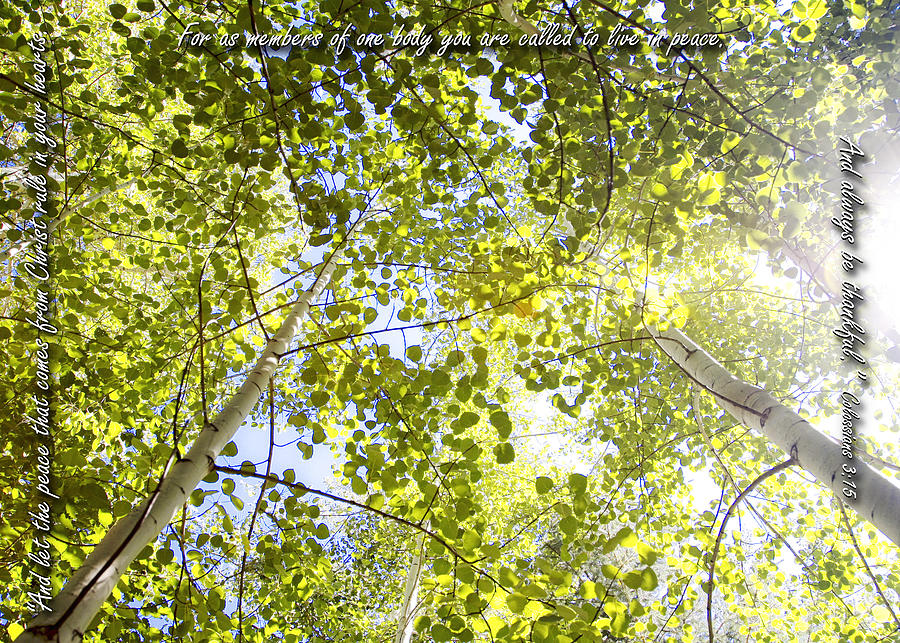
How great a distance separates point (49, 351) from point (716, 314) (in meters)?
5.66

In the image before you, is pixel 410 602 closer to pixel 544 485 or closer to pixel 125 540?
pixel 544 485

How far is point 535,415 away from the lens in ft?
26.6

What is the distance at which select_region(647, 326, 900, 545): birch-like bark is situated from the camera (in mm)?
1646

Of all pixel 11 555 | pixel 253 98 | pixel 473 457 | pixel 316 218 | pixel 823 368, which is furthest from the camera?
pixel 823 368

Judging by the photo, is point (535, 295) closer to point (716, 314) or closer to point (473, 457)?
point (473, 457)

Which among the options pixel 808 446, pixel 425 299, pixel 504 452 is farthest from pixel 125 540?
pixel 808 446

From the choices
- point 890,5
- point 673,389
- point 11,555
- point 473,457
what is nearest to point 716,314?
point 673,389

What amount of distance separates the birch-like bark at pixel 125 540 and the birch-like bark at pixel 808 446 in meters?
1.83

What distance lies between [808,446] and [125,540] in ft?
8.14

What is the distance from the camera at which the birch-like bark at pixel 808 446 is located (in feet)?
5.40

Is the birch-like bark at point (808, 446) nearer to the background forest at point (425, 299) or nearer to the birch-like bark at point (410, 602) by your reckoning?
the background forest at point (425, 299)

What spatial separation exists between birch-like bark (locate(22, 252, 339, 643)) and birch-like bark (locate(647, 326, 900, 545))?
1835 mm

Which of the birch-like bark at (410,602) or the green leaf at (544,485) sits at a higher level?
Answer: the birch-like bark at (410,602)

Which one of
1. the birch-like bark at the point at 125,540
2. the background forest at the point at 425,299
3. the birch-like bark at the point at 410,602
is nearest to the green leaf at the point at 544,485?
the background forest at the point at 425,299
